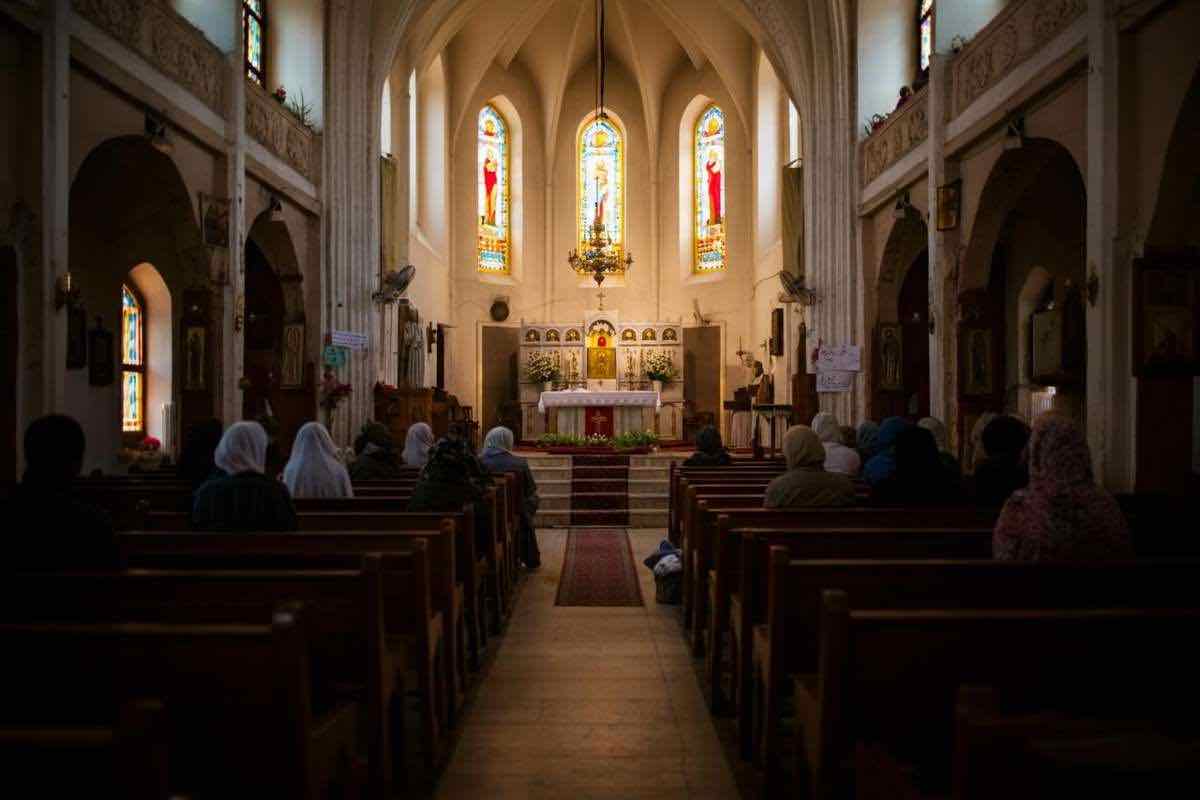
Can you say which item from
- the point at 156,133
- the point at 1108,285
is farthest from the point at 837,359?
the point at 156,133

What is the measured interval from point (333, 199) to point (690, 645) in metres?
11.0

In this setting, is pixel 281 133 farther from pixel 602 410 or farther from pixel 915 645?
pixel 915 645

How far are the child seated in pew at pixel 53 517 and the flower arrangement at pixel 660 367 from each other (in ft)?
60.6

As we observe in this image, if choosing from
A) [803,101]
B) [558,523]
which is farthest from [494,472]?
[803,101]

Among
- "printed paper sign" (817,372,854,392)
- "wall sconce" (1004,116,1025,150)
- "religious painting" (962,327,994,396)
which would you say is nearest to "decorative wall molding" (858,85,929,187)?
"wall sconce" (1004,116,1025,150)

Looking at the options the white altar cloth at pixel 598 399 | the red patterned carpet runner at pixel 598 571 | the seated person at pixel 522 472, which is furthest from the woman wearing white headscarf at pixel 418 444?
the white altar cloth at pixel 598 399

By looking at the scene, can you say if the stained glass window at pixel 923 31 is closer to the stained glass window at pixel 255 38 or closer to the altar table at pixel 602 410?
the altar table at pixel 602 410

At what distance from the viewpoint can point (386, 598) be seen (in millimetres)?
3656

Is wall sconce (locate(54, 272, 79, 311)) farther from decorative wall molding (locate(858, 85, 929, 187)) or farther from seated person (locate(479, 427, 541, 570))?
decorative wall molding (locate(858, 85, 929, 187))

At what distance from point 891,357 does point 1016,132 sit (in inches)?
196

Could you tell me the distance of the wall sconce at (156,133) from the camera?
875 centimetres

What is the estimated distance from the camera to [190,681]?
205cm

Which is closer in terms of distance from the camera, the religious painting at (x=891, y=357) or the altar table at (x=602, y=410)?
the religious painting at (x=891, y=357)

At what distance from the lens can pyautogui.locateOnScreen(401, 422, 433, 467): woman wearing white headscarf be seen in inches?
344
